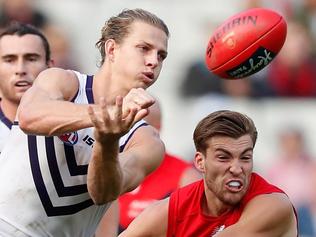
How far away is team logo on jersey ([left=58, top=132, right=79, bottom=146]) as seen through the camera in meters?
5.21

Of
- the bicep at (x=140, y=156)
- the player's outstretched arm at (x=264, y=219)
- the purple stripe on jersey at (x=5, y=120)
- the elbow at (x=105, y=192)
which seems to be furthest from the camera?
the purple stripe on jersey at (x=5, y=120)

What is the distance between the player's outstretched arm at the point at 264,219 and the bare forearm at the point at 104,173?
824 mm

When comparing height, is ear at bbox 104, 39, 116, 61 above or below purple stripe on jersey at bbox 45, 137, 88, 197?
above

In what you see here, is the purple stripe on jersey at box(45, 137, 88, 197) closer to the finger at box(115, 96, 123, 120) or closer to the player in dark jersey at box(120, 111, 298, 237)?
the player in dark jersey at box(120, 111, 298, 237)

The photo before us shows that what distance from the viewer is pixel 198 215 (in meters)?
5.61

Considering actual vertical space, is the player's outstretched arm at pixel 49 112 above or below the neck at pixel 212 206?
above

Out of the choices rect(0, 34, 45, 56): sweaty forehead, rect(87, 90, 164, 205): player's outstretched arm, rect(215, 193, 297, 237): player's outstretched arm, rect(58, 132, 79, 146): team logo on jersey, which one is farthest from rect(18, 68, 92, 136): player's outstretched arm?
rect(0, 34, 45, 56): sweaty forehead

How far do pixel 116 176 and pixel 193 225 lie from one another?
3.18 feet

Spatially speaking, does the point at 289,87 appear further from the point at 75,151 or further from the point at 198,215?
the point at 75,151

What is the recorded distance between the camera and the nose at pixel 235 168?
5438 millimetres

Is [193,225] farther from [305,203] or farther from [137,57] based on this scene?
[305,203]

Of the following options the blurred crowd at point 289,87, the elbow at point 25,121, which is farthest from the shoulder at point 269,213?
the blurred crowd at point 289,87

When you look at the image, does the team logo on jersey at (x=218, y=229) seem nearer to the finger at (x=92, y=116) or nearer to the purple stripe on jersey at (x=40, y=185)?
the purple stripe on jersey at (x=40, y=185)

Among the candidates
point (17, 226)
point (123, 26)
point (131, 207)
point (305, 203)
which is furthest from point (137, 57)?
point (305, 203)
